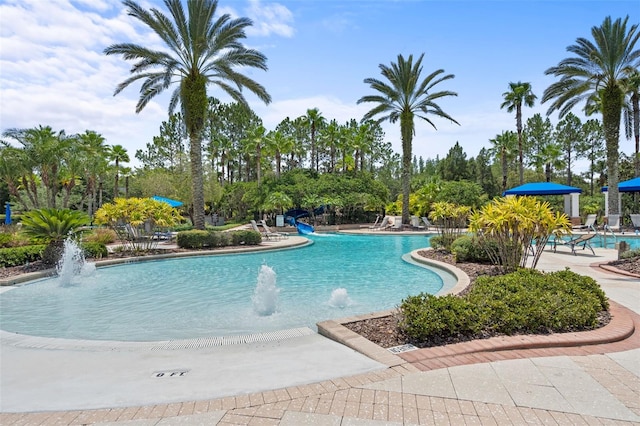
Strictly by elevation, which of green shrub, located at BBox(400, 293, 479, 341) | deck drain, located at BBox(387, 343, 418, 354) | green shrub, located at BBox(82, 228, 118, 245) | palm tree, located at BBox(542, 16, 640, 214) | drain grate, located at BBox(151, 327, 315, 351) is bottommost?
drain grate, located at BBox(151, 327, 315, 351)

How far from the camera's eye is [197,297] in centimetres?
825

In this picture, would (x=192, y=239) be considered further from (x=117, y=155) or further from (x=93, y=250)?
(x=117, y=155)

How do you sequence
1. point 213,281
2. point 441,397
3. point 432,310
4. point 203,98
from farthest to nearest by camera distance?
point 203,98, point 213,281, point 432,310, point 441,397

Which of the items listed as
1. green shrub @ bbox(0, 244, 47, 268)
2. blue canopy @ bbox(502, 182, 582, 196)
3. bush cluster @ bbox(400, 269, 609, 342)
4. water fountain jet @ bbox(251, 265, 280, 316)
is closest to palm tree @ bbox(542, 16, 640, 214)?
blue canopy @ bbox(502, 182, 582, 196)

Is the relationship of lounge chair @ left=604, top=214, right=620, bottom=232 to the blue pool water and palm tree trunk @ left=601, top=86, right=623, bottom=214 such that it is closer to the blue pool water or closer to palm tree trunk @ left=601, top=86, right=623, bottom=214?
palm tree trunk @ left=601, top=86, right=623, bottom=214

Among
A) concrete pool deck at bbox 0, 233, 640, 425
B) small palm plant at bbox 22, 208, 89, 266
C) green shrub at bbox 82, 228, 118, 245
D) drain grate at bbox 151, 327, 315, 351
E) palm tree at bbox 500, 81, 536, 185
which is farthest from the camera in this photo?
palm tree at bbox 500, 81, 536, 185

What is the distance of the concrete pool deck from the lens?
2936mm

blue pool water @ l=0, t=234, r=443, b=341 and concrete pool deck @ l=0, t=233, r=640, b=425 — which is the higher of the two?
concrete pool deck @ l=0, t=233, r=640, b=425

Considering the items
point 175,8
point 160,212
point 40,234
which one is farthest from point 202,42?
point 40,234

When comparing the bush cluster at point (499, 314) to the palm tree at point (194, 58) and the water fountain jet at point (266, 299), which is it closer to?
the water fountain jet at point (266, 299)

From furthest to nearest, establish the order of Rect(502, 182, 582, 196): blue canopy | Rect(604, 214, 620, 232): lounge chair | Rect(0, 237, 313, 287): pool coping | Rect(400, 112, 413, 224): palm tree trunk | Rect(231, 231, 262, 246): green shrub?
Rect(400, 112, 413, 224): palm tree trunk → Rect(502, 182, 582, 196): blue canopy → Rect(604, 214, 620, 232): lounge chair → Rect(231, 231, 262, 246): green shrub → Rect(0, 237, 313, 287): pool coping

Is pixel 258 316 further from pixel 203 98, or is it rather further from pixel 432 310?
pixel 203 98

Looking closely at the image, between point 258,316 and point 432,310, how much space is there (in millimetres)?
3164

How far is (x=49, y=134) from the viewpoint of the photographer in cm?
2950
